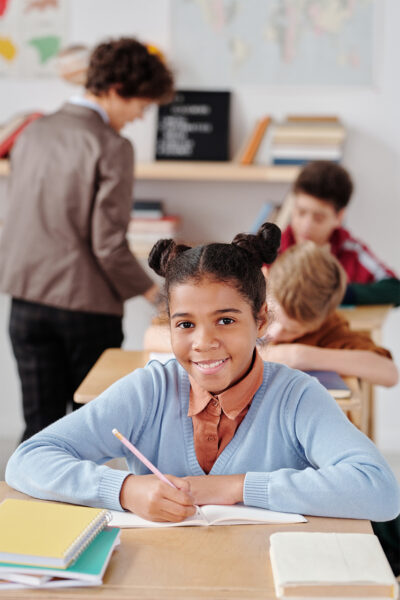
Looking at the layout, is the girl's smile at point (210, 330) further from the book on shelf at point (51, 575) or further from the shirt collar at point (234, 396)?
the book on shelf at point (51, 575)

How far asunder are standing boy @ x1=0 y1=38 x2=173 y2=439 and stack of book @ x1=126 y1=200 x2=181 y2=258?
721mm

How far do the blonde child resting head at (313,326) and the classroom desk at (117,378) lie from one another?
62 millimetres

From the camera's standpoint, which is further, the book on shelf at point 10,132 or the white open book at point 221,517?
the book on shelf at point 10,132

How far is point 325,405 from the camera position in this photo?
4.42ft

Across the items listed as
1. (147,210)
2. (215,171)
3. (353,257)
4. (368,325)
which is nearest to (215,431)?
(368,325)

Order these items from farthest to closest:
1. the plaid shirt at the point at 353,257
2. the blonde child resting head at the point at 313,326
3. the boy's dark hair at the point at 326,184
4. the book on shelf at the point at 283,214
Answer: the book on shelf at the point at 283,214, the plaid shirt at the point at 353,257, the boy's dark hair at the point at 326,184, the blonde child resting head at the point at 313,326

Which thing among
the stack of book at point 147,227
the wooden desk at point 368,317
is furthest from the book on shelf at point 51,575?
the stack of book at point 147,227

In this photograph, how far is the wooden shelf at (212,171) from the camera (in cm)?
337

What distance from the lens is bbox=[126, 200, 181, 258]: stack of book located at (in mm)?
3443

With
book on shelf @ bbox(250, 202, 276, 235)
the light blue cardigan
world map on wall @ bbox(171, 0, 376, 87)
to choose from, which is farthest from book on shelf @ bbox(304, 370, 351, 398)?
world map on wall @ bbox(171, 0, 376, 87)

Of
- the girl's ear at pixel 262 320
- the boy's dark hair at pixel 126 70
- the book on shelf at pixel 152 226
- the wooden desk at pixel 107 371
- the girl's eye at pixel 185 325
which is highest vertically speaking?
the boy's dark hair at pixel 126 70

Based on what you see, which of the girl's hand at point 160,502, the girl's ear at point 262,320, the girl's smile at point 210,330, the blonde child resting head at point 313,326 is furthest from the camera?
the blonde child resting head at point 313,326

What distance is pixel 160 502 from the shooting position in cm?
117

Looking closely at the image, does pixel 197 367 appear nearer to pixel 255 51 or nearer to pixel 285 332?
pixel 285 332
